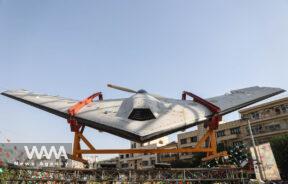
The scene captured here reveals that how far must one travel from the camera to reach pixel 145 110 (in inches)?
562

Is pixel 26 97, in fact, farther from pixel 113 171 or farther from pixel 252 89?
pixel 252 89

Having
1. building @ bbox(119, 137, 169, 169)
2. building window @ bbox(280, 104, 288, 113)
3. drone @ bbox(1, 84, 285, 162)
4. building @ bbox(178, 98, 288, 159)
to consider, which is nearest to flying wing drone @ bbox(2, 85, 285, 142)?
drone @ bbox(1, 84, 285, 162)

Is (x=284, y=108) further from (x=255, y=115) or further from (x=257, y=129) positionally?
(x=257, y=129)

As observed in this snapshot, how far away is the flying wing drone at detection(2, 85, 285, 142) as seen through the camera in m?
13.0

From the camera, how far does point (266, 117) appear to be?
61.8 metres

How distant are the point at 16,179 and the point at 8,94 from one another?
263 inches

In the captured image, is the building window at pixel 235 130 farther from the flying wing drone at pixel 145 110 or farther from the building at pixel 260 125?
the flying wing drone at pixel 145 110

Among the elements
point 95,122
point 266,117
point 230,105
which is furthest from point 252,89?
point 266,117

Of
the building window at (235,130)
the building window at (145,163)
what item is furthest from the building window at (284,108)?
the building window at (145,163)

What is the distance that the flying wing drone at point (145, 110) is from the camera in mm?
13023

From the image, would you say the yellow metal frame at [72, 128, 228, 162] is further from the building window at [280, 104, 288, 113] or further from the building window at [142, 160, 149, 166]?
the building window at [142, 160, 149, 166]

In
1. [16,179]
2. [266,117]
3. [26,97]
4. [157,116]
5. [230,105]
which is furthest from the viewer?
[266,117]

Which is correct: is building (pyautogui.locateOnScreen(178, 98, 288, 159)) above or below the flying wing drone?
above

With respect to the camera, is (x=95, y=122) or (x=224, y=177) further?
Answer: (x=224, y=177)
